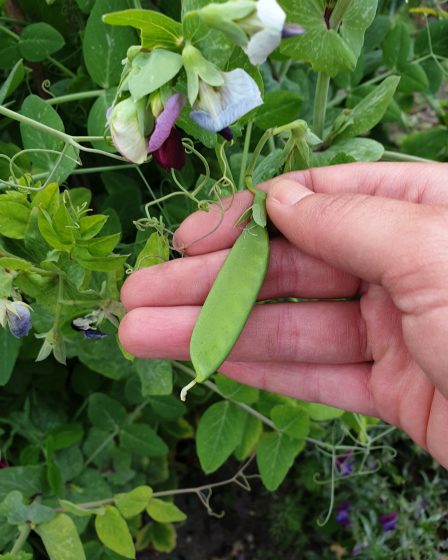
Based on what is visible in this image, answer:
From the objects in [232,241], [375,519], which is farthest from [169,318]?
[375,519]

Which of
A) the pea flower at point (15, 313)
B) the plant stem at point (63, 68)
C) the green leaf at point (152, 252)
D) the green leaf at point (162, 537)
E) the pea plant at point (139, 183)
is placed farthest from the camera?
the green leaf at point (162, 537)

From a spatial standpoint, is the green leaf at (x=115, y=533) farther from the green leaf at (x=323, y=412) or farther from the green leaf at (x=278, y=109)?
the green leaf at (x=278, y=109)

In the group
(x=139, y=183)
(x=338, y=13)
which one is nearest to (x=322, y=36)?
(x=338, y=13)

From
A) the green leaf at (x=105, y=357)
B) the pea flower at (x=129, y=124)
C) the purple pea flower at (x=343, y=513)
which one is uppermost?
the pea flower at (x=129, y=124)

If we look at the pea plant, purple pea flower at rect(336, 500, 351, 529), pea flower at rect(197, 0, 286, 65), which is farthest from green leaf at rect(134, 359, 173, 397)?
purple pea flower at rect(336, 500, 351, 529)

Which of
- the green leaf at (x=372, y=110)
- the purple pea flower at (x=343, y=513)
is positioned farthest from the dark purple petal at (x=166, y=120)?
the purple pea flower at (x=343, y=513)

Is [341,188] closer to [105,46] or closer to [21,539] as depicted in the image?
[105,46]

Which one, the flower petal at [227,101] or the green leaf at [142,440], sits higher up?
the flower petal at [227,101]
